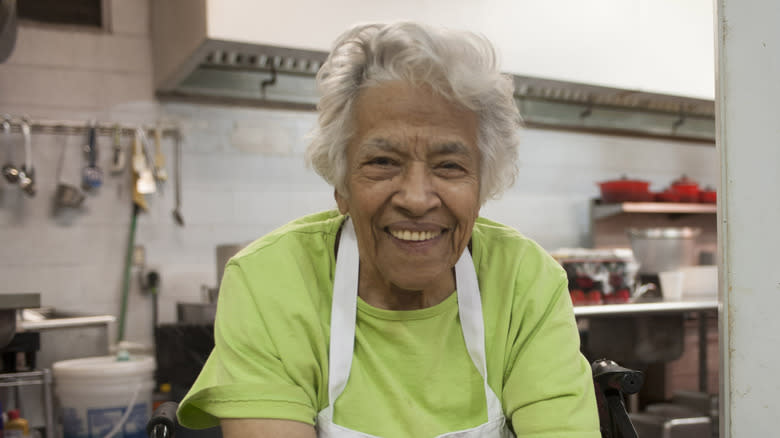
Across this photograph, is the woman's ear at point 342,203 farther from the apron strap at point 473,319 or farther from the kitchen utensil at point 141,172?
the kitchen utensil at point 141,172

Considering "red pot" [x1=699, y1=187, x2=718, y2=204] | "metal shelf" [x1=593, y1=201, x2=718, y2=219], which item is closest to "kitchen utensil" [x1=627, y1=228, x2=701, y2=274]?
"metal shelf" [x1=593, y1=201, x2=718, y2=219]

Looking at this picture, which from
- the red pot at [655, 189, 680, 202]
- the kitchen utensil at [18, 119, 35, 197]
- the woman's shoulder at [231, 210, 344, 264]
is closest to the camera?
the woman's shoulder at [231, 210, 344, 264]

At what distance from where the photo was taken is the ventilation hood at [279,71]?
2.73 m

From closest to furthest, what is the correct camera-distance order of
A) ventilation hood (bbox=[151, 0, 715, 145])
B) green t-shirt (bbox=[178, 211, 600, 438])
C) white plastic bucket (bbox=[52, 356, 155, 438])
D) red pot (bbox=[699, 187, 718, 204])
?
1. green t-shirt (bbox=[178, 211, 600, 438])
2. white plastic bucket (bbox=[52, 356, 155, 438])
3. ventilation hood (bbox=[151, 0, 715, 145])
4. red pot (bbox=[699, 187, 718, 204])

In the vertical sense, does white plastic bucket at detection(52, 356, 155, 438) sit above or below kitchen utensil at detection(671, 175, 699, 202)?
below

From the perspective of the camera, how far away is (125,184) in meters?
3.28

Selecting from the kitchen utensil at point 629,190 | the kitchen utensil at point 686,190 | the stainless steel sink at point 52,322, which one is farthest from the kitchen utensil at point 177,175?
the kitchen utensil at point 686,190

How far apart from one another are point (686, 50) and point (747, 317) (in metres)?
3.35

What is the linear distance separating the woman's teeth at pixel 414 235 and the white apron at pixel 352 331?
0.40 feet

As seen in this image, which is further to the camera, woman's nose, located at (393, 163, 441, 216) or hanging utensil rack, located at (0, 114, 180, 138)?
hanging utensil rack, located at (0, 114, 180, 138)

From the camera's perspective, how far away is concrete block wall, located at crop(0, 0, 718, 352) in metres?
3.14

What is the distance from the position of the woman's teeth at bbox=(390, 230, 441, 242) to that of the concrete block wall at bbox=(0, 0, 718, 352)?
1992 mm

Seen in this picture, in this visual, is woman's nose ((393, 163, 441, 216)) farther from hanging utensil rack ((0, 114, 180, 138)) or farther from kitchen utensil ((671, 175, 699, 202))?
kitchen utensil ((671, 175, 699, 202))

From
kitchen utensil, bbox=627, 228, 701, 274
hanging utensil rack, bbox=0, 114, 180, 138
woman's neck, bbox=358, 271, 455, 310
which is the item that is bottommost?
kitchen utensil, bbox=627, 228, 701, 274
